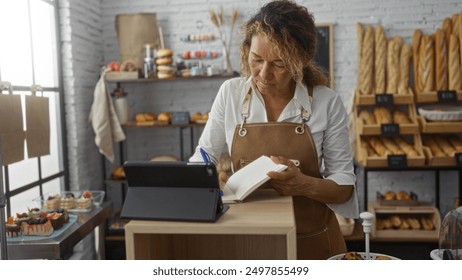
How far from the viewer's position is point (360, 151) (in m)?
2.88

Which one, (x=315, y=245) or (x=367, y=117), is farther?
(x=367, y=117)

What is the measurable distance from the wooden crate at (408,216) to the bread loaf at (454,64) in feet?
2.56

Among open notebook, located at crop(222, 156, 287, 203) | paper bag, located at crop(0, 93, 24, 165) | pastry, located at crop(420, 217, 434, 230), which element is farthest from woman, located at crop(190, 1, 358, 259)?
pastry, located at crop(420, 217, 434, 230)

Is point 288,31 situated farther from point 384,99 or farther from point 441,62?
point 441,62

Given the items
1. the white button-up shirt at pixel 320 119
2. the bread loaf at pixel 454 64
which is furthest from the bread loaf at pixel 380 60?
the white button-up shirt at pixel 320 119

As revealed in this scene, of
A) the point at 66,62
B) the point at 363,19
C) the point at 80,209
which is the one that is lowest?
the point at 80,209

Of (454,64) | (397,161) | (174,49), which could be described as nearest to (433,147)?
(397,161)

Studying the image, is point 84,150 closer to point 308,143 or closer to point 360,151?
point 360,151

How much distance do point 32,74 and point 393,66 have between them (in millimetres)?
2177

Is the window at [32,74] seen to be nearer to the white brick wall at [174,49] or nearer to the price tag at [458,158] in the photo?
the white brick wall at [174,49]

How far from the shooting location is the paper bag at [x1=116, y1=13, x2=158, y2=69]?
10.5 ft

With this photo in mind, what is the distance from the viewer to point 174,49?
11.0ft
